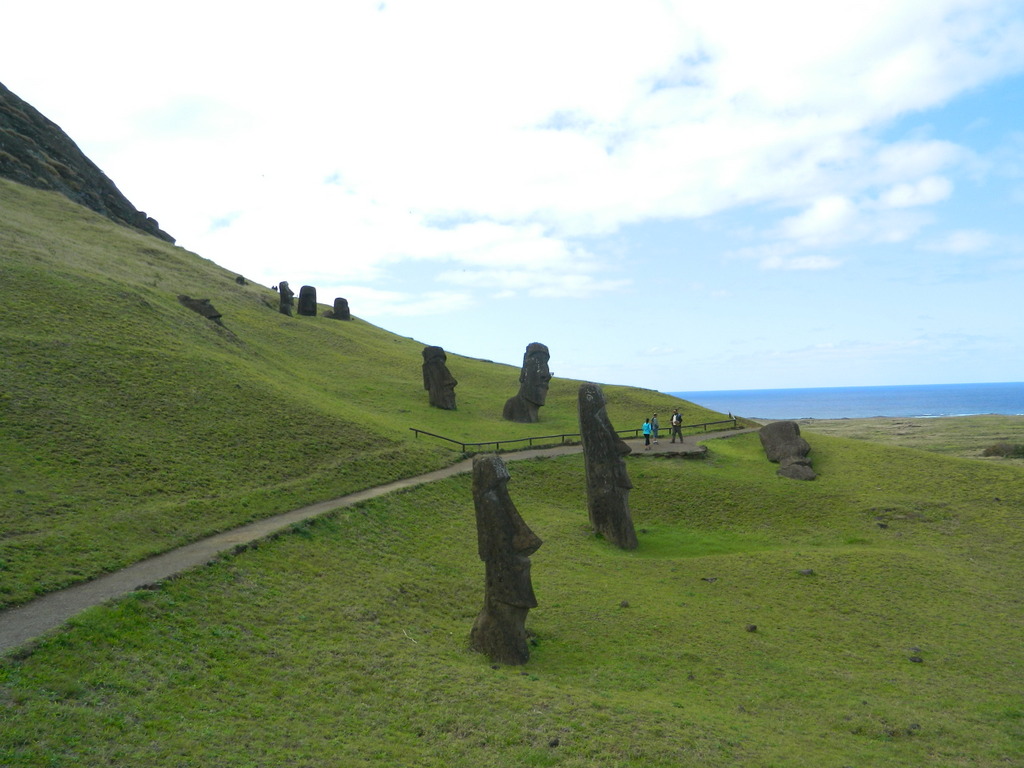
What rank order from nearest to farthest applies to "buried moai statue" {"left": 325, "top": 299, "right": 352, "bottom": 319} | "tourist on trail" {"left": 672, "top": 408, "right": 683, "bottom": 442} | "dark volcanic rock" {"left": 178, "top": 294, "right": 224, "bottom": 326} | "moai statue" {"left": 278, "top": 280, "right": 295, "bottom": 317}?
"tourist on trail" {"left": 672, "top": 408, "right": 683, "bottom": 442} → "dark volcanic rock" {"left": 178, "top": 294, "right": 224, "bottom": 326} → "moai statue" {"left": 278, "top": 280, "right": 295, "bottom": 317} → "buried moai statue" {"left": 325, "top": 299, "right": 352, "bottom": 319}

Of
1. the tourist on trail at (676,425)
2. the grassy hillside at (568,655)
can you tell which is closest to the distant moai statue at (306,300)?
the tourist on trail at (676,425)

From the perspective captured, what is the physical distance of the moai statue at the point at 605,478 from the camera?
1123 inches

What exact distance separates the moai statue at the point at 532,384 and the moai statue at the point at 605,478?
19.5 metres

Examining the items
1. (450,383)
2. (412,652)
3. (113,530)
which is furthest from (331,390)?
(412,652)

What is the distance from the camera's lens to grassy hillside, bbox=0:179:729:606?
69.3 ft

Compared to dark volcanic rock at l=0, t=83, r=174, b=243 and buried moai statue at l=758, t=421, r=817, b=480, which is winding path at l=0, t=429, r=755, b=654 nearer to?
buried moai statue at l=758, t=421, r=817, b=480

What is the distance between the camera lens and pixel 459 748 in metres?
12.7

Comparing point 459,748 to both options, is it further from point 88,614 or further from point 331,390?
point 331,390

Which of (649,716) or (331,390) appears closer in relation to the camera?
(649,716)

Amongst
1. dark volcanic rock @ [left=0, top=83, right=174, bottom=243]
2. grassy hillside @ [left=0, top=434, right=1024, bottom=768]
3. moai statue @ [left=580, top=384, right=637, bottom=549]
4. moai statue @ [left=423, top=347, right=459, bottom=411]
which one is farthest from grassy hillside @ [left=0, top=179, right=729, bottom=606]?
dark volcanic rock @ [left=0, top=83, right=174, bottom=243]

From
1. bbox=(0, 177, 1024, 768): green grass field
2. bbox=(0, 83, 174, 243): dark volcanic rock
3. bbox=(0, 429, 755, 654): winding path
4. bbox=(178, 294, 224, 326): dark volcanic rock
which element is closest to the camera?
bbox=(0, 177, 1024, 768): green grass field

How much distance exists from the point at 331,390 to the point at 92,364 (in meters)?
18.2

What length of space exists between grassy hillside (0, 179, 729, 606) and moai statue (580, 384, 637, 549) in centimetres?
869

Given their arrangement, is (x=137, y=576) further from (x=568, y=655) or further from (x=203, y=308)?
(x=203, y=308)
